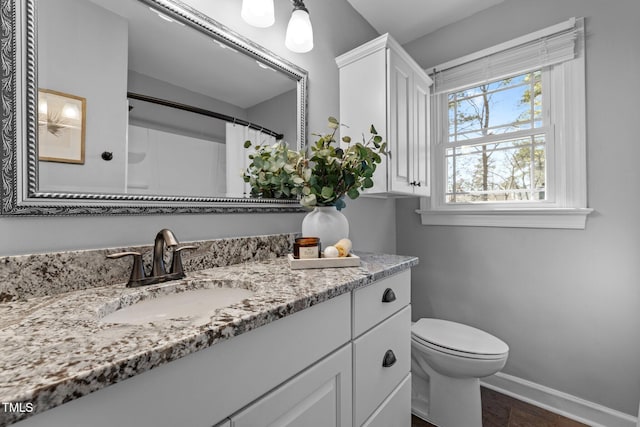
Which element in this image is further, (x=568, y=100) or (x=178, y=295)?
(x=568, y=100)

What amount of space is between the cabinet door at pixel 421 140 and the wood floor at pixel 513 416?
53.7 inches

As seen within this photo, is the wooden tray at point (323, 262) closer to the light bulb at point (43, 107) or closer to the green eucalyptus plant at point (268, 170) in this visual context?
the green eucalyptus plant at point (268, 170)

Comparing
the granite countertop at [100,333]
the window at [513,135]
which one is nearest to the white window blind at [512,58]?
the window at [513,135]

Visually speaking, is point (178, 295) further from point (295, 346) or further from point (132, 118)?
point (132, 118)

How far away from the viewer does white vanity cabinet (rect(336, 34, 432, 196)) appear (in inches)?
63.8

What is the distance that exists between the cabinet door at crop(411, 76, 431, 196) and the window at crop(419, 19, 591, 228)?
0.88 ft

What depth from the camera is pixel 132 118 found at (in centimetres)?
94

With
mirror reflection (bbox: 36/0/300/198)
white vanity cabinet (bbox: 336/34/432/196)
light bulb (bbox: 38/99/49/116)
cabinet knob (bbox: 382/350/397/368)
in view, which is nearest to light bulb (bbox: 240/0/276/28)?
mirror reflection (bbox: 36/0/300/198)

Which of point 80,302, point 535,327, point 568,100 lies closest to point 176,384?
point 80,302

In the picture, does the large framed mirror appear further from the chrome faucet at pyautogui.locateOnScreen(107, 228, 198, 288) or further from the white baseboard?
the white baseboard

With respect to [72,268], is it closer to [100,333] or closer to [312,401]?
[100,333]

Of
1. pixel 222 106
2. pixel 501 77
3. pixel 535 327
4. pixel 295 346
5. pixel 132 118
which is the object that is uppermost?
pixel 501 77

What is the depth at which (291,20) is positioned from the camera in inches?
52.6

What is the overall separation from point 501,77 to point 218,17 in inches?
71.0
